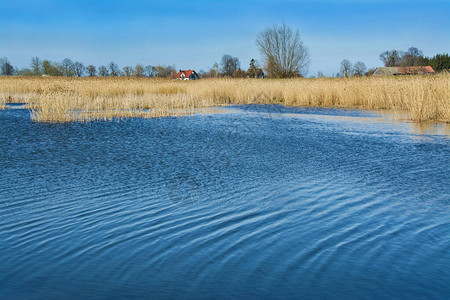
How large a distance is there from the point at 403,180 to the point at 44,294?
16.2 ft

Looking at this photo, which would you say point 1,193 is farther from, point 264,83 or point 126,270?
point 264,83

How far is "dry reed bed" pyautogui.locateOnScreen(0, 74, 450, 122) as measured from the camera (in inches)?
527

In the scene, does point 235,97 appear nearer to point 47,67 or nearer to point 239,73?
point 239,73

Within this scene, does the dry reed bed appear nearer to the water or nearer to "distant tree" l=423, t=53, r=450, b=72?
the water

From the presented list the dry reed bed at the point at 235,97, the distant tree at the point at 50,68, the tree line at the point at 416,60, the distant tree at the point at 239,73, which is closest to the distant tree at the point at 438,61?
the tree line at the point at 416,60

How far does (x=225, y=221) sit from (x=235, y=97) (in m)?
19.3

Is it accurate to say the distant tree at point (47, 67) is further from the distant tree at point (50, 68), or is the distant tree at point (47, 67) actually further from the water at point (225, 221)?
the water at point (225, 221)

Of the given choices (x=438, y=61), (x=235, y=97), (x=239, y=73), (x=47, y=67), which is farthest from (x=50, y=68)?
(x=438, y=61)

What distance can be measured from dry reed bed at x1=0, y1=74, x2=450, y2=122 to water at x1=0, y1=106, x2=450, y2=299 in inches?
203

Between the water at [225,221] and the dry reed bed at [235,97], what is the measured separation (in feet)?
16.9

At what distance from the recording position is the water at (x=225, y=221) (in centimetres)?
285

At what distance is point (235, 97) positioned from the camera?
75.7 ft

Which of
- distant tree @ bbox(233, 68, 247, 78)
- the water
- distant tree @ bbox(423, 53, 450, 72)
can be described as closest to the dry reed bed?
the water

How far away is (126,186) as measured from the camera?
5.54 meters
